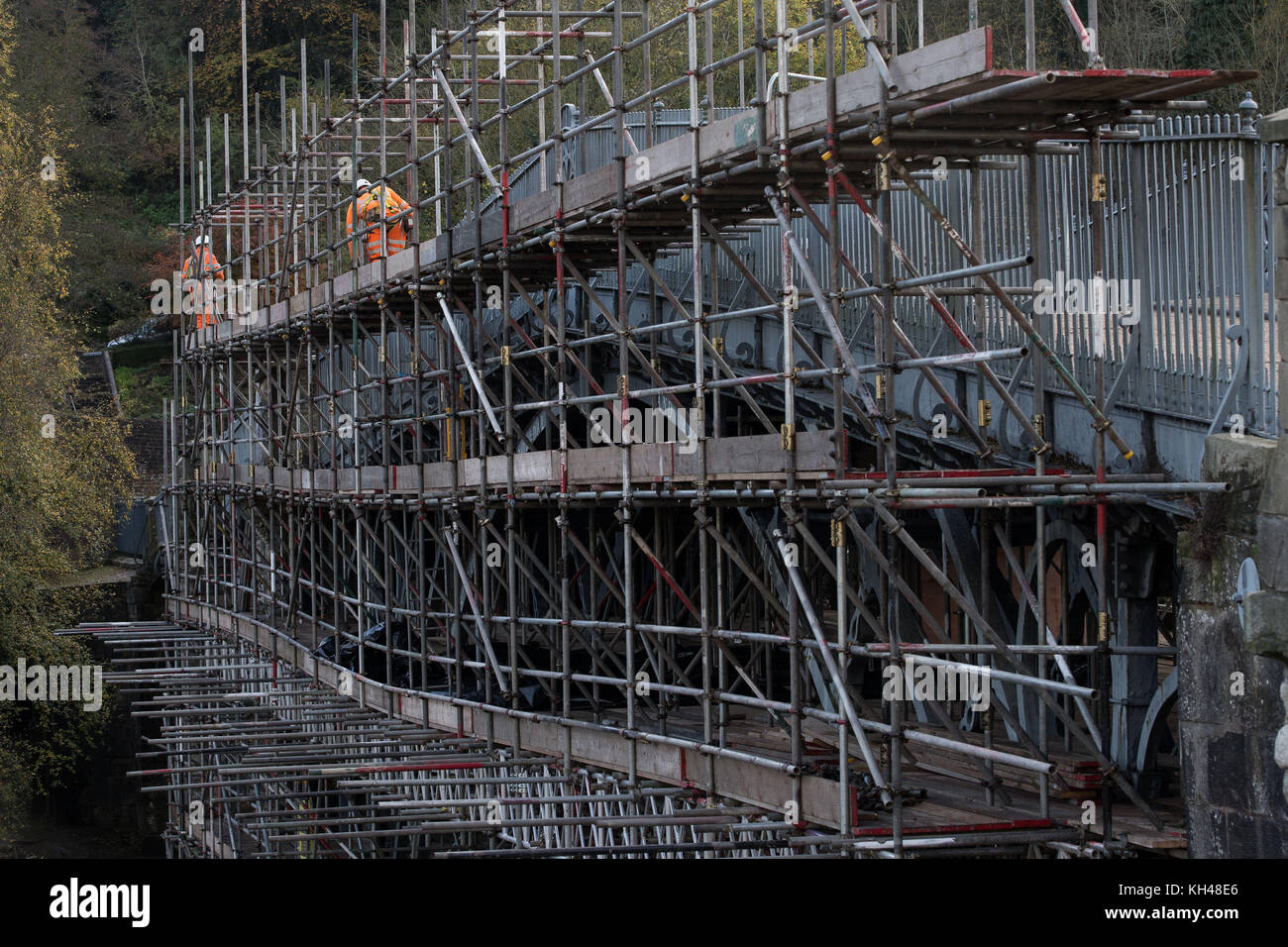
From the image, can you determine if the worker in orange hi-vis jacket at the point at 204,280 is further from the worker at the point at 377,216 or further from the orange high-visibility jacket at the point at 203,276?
the worker at the point at 377,216

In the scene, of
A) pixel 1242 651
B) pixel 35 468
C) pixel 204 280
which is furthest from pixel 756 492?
pixel 204 280

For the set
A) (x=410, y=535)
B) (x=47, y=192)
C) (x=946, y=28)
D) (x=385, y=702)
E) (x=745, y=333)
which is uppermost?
(x=946, y=28)

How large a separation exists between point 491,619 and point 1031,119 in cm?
913

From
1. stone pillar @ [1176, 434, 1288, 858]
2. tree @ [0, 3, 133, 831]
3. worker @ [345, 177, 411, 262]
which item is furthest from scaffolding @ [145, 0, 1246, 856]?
tree @ [0, 3, 133, 831]

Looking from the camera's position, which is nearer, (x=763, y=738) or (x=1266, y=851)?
(x=1266, y=851)

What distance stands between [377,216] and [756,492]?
11.9 metres

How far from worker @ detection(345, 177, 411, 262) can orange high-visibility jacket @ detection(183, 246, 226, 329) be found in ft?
24.1

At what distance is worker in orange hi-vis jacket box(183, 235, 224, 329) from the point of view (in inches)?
1247

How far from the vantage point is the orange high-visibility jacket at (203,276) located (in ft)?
105

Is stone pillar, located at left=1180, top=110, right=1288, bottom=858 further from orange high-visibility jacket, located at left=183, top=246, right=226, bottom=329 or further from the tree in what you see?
orange high-visibility jacket, located at left=183, top=246, right=226, bottom=329

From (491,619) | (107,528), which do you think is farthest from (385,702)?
(107,528)

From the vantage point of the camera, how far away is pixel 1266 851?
873 centimetres

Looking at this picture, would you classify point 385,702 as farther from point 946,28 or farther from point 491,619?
point 946,28

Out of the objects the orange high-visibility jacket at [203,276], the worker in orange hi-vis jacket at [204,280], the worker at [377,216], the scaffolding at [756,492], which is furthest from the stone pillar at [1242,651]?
the orange high-visibility jacket at [203,276]
